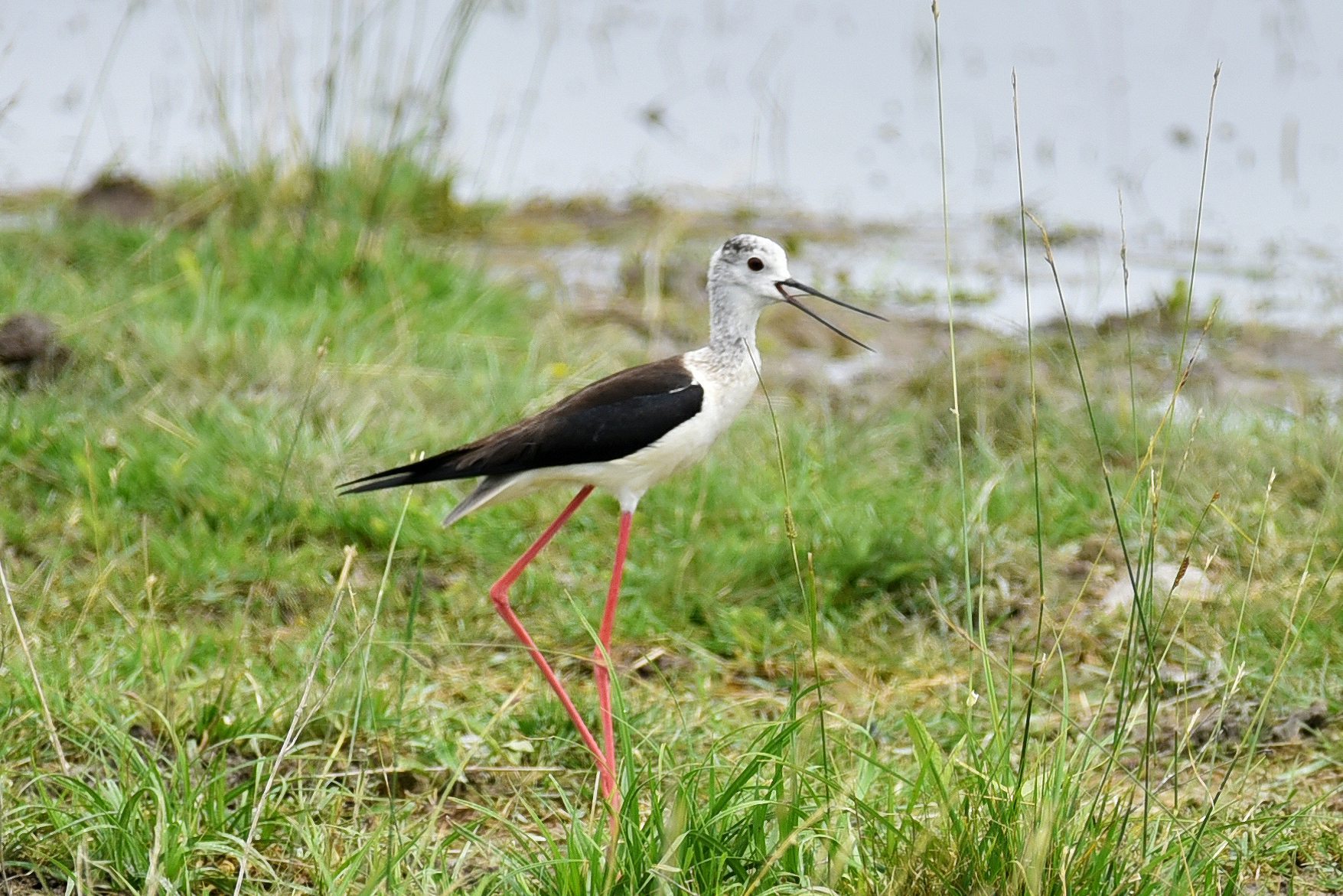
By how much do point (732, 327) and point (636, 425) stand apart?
0.42 m

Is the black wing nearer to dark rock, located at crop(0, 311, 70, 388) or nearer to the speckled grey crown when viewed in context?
the speckled grey crown

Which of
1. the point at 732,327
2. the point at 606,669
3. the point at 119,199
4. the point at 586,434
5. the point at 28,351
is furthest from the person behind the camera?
the point at 119,199

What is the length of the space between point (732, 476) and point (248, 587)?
157 centimetres

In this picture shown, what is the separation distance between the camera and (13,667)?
3.56 metres

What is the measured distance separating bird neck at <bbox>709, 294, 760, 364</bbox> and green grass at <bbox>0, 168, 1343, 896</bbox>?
724 mm

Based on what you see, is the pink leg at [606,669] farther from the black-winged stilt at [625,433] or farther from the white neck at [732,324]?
the white neck at [732,324]

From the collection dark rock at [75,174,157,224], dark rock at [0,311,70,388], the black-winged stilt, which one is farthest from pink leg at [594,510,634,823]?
dark rock at [75,174,157,224]

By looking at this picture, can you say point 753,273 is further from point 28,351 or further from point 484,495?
point 28,351

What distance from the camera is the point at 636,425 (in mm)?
3650

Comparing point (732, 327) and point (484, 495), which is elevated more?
point (732, 327)

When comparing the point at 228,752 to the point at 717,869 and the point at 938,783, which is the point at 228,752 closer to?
the point at 717,869

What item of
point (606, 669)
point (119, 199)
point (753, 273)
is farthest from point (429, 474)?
point (119, 199)

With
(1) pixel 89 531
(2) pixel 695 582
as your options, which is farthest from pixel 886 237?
(1) pixel 89 531

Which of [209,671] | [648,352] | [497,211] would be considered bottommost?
[209,671]
